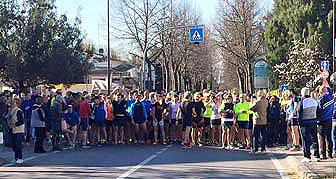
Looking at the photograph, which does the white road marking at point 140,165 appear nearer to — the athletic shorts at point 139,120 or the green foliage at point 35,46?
the athletic shorts at point 139,120

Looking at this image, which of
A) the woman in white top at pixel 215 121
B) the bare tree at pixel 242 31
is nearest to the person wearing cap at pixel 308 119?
the woman in white top at pixel 215 121

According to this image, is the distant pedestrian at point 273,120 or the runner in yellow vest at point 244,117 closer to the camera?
the runner in yellow vest at point 244,117

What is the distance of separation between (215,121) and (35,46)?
601 inches

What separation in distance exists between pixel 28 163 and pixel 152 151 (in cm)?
464

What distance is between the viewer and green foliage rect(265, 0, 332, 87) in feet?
147

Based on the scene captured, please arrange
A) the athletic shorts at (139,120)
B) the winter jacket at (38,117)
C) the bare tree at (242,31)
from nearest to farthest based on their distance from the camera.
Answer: the winter jacket at (38,117), the athletic shorts at (139,120), the bare tree at (242,31)

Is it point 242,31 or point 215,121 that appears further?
point 242,31

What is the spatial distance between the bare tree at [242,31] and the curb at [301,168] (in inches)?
1452

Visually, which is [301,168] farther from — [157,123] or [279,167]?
[157,123]

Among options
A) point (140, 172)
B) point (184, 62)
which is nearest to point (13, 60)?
point (140, 172)

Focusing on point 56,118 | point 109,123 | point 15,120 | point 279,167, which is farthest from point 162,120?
point 279,167

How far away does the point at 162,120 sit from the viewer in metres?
Answer: 22.3

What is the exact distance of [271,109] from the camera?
20641mm

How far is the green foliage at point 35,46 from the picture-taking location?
106 feet
